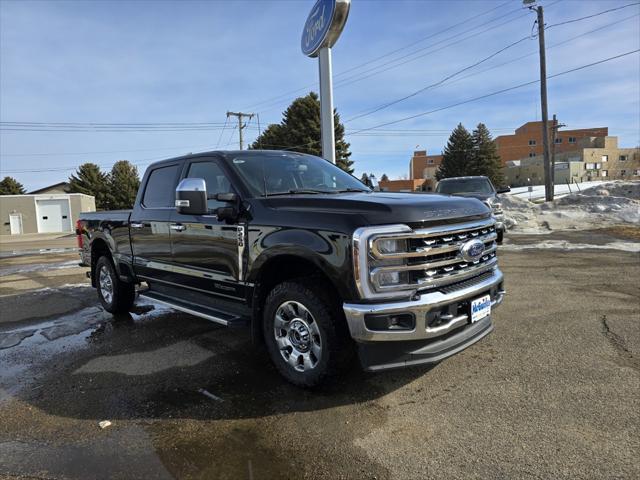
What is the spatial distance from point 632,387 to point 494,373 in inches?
38.4

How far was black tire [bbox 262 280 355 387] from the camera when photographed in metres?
3.23

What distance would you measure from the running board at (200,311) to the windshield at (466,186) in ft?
33.2

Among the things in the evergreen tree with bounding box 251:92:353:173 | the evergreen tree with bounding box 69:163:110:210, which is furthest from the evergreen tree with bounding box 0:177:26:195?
the evergreen tree with bounding box 251:92:353:173

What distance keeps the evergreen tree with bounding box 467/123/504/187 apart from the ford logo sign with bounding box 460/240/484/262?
5687 cm

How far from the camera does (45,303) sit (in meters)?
7.14

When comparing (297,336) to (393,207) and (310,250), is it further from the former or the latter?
(393,207)

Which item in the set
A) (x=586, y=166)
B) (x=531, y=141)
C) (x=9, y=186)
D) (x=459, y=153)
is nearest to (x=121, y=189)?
(x=9, y=186)

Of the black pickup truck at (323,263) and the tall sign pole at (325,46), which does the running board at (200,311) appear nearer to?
the black pickup truck at (323,263)

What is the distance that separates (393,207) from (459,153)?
58.6 meters

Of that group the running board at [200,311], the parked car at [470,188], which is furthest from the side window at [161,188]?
the parked car at [470,188]

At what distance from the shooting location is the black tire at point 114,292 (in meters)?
6.13

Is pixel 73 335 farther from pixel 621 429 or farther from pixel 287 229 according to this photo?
pixel 621 429

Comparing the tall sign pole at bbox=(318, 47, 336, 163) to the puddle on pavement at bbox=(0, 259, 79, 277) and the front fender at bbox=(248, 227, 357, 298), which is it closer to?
the puddle on pavement at bbox=(0, 259, 79, 277)

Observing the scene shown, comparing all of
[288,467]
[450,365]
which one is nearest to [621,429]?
[450,365]
